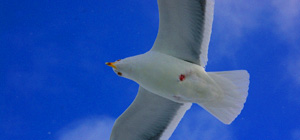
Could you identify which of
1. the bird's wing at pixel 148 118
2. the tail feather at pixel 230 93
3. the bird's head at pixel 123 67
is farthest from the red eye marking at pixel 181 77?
the bird's wing at pixel 148 118

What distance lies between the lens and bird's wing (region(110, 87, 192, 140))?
4.09 meters

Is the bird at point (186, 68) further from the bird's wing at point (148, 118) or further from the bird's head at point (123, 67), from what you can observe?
the bird's wing at point (148, 118)

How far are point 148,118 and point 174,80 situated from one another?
984 millimetres

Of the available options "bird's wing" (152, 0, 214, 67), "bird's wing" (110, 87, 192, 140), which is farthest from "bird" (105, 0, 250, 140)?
"bird's wing" (110, 87, 192, 140)

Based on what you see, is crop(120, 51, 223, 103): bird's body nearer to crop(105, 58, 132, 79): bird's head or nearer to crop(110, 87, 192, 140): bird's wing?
crop(105, 58, 132, 79): bird's head

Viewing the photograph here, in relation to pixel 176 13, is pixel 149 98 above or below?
below

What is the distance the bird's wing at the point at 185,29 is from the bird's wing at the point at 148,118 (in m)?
0.66

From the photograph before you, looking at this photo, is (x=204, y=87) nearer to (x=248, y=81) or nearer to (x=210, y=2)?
(x=248, y=81)

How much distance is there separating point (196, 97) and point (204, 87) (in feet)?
0.44

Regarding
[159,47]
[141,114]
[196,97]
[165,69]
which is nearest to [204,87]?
[196,97]

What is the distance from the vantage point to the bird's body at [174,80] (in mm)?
3400

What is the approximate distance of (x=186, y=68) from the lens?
3.52 meters

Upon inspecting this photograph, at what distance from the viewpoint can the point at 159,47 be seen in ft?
12.2

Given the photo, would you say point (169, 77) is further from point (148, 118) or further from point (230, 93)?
point (148, 118)
